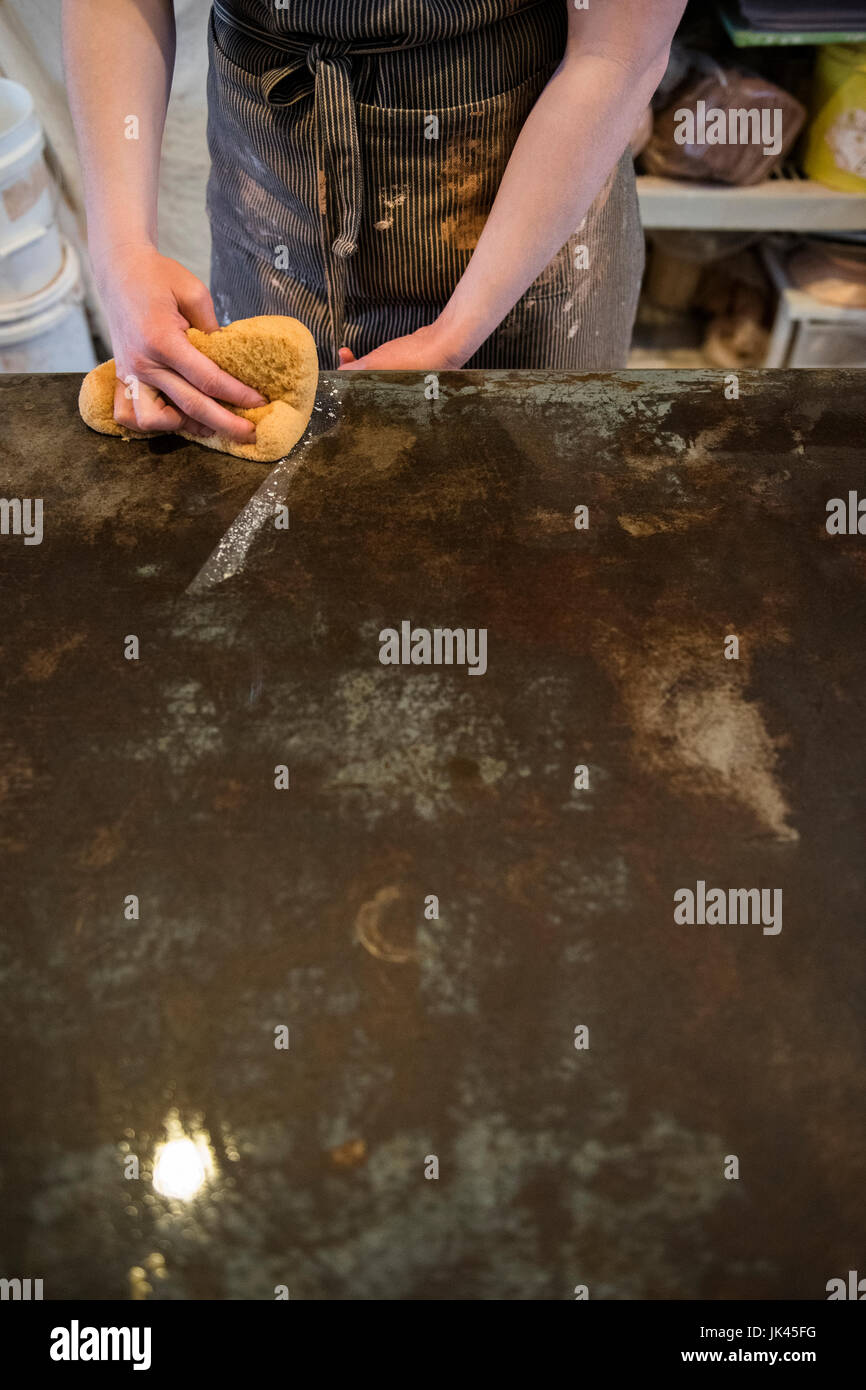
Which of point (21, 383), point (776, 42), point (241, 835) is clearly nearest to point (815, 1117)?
point (241, 835)

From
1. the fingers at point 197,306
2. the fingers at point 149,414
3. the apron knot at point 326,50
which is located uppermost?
the apron knot at point 326,50

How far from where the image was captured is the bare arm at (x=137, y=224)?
35.7 inches

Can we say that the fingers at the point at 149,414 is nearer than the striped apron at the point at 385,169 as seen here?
Yes

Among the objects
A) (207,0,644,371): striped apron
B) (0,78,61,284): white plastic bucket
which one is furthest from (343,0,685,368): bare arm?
(0,78,61,284): white plastic bucket

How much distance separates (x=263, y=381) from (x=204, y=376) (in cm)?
5

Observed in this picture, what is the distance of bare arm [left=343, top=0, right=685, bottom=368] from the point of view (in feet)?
3.28

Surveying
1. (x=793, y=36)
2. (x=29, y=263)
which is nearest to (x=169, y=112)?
(x=29, y=263)

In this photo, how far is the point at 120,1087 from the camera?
585mm

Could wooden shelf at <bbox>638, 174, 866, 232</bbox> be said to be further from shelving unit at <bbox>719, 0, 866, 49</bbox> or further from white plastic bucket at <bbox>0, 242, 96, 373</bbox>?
white plastic bucket at <bbox>0, 242, 96, 373</bbox>

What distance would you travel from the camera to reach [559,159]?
1037 millimetres

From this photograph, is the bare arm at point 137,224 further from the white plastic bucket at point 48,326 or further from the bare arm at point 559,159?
the white plastic bucket at point 48,326

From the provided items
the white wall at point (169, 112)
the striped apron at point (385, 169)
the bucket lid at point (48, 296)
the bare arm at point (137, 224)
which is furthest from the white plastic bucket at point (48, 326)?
the bare arm at point (137, 224)

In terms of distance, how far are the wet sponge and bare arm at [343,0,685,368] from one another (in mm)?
202

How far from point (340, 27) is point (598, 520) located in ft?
2.10
